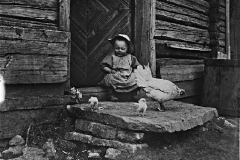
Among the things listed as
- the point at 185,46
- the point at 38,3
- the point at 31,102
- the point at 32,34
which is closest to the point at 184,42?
the point at 185,46

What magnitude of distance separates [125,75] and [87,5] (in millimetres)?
1756

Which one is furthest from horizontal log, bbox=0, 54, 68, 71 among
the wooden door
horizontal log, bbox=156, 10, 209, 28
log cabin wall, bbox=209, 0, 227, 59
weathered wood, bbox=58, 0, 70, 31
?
log cabin wall, bbox=209, 0, 227, 59

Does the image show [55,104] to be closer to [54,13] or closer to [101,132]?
[101,132]

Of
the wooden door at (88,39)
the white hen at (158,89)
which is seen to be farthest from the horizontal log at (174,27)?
the white hen at (158,89)

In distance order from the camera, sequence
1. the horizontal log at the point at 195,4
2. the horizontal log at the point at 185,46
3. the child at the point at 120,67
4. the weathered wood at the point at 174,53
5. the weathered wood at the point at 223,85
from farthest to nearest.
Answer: the horizontal log at the point at 195,4, the weathered wood at the point at 223,85, the horizontal log at the point at 185,46, the weathered wood at the point at 174,53, the child at the point at 120,67

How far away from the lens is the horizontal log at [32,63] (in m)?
3.49

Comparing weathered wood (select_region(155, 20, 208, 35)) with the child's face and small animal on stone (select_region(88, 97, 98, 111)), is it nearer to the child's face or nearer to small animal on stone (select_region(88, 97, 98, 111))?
the child's face

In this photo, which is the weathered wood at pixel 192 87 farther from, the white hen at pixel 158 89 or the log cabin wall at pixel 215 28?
the white hen at pixel 158 89

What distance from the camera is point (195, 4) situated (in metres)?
6.72

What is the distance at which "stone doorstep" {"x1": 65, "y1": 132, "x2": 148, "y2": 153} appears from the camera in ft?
10.4

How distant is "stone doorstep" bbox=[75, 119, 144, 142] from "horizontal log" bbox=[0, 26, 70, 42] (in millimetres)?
1148

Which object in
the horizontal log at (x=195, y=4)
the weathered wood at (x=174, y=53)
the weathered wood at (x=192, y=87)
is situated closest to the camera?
the weathered wood at (x=174, y=53)

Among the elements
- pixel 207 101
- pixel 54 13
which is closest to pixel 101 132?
pixel 54 13

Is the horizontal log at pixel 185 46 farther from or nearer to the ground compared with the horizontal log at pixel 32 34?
farther from the ground
